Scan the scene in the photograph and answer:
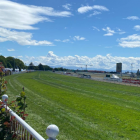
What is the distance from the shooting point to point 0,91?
6930 mm

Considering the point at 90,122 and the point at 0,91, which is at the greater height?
the point at 0,91

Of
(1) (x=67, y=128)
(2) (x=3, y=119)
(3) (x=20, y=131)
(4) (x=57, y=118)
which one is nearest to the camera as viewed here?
(3) (x=20, y=131)

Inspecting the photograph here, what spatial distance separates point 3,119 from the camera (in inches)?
179

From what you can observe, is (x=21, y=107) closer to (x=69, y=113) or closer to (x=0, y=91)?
(x=0, y=91)

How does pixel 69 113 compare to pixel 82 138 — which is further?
pixel 69 113

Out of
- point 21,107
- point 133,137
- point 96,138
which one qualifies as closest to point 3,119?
point 21,107

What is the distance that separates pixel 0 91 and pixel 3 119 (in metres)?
2.61

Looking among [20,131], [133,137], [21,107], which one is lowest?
[133,137]

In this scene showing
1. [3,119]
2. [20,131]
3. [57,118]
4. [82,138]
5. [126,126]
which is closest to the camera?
[20,131]

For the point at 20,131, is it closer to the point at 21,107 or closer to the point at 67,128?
the point at 21,107

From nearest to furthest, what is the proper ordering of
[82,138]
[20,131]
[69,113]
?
[20,131]
[82,138]
[69,113]

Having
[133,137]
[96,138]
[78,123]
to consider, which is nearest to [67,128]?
[78,123]

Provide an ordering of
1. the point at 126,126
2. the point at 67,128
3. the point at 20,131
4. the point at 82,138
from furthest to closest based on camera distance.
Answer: the point at 126,126 < the point at 67,128 < the point at 82,138 < the point at 20,131

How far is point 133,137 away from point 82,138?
182 centimetres
